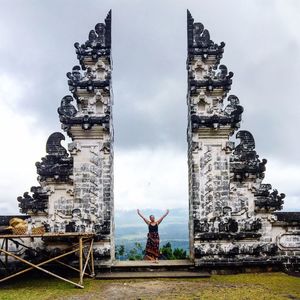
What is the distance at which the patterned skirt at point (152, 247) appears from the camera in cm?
1407

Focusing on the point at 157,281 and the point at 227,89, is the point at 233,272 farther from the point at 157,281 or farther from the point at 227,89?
the point at 227,89

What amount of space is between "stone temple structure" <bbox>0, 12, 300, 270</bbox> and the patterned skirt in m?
1.35

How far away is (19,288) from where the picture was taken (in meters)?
10.7

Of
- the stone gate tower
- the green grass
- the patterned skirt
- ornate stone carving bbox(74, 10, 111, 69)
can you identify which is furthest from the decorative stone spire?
ornate stone carving bbox(74, 10, 111, 69)

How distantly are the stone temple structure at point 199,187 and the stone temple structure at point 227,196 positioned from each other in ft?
0.10

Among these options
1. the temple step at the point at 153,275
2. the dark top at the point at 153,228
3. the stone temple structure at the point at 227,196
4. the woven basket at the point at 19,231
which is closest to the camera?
the woven basket at the point at 19,231

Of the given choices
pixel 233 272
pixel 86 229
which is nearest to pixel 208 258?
pixel 233 272

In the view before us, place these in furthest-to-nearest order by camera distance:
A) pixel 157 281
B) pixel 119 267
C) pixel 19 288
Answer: pixel 119 267 → pixel 157 281 → pixel 19 288

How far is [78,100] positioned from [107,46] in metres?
2.08

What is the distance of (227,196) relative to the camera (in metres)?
13.0

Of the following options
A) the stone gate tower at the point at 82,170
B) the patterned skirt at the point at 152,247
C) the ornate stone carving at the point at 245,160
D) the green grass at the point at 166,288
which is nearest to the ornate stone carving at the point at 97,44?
the stone gate tower at the point at 82,170

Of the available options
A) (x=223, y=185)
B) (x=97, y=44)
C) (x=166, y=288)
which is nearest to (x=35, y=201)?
(x=166, y=288)

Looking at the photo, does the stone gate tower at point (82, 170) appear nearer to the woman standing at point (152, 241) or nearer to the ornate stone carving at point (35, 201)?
the ornate stone carving at point (35, 201)

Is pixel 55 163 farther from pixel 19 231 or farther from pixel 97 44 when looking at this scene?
pixel 97 44
